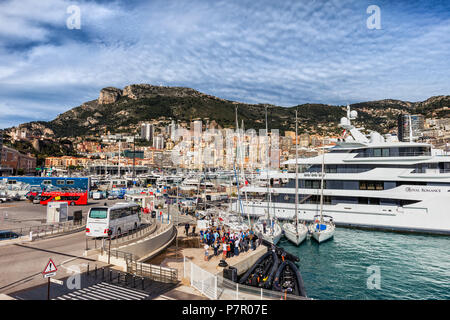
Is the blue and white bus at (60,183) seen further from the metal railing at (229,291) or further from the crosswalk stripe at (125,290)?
the metal railing at (229,291)

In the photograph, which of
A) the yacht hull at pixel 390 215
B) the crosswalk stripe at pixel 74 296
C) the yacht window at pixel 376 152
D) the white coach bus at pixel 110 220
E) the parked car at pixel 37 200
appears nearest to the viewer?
the crosswalk stripe at pixel 74 296

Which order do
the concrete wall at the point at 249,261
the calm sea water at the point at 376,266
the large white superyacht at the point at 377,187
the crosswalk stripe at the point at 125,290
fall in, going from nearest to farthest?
the crosswalk stripe at the point at 125,290 < the calm sea water at the point at 376,266 < the concrete wall at the point at 249,261 < the large white superyacht at the point at 377,187

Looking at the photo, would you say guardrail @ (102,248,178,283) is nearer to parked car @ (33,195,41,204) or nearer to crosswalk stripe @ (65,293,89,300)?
crosswalk stripe @ (65,293,89,300)

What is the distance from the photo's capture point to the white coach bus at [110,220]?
15.5 metres

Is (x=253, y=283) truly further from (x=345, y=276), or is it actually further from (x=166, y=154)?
(x=166, y=154)

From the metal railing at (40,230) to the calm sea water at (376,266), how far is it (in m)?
16.8

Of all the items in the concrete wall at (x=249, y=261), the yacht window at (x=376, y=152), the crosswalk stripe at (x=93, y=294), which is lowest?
the concrete wall at (x=249, y=261)

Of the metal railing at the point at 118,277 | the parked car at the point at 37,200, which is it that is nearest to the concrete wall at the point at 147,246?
the metal railing at the point at 118,277

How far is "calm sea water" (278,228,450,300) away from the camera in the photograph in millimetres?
14539

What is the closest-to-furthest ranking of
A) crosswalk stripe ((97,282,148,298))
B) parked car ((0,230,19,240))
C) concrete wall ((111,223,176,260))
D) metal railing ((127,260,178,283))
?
crosswalk stripe ((97,282,148,298)) < metal railing ((127,260,178,283)) < concrete wall ((111,223,176,260)) < parked car ((0,230,19,240))

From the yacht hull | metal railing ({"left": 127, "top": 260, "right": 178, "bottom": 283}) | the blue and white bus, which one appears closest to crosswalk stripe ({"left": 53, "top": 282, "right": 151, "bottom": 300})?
metal railing ({"left": 127, "top": 260, "right": 178, "bottom": 283})

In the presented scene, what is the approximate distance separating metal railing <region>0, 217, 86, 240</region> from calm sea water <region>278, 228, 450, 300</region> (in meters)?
16.8

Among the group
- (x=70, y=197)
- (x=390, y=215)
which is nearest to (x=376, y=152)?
(x=390, y=215)

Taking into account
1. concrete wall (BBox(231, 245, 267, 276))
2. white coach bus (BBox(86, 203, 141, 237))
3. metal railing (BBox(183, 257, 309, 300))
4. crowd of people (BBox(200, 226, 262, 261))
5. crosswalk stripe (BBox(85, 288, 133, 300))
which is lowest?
concrete wall (BBox(231, 245, 267, 276))
